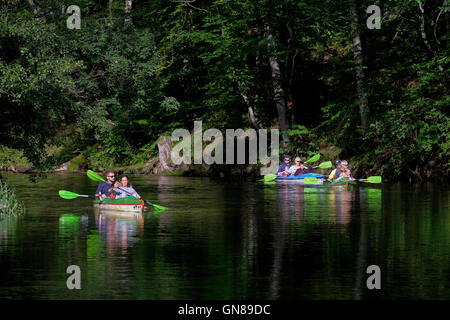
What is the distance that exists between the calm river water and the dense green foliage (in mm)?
4772

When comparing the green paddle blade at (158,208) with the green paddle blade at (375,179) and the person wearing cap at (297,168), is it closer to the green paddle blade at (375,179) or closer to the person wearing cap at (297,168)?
the green paddle blade at (375,179)

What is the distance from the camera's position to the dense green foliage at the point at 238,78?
2728 centimetres

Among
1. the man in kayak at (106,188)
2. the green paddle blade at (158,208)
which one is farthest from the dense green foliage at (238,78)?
the green paddle blade at (158,208)

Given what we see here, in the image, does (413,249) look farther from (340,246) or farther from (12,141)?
(12,141)

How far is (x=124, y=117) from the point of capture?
168ft

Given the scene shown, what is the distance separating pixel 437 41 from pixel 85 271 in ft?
84.0

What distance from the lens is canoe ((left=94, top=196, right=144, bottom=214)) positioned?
24172 millimetres

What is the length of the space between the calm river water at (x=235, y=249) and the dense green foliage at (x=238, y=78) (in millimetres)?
4772

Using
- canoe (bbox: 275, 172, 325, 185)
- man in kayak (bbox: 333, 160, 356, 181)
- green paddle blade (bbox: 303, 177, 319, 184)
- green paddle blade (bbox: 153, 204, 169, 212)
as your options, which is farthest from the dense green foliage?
green paddle blade (bbox: 153, 204, 169, 212)

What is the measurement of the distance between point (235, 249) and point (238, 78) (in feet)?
89.5

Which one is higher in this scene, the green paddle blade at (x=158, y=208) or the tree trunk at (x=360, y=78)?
the tree trunk at (x=360, y=78)

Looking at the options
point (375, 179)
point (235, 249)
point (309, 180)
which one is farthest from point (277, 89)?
point (235, 249)
